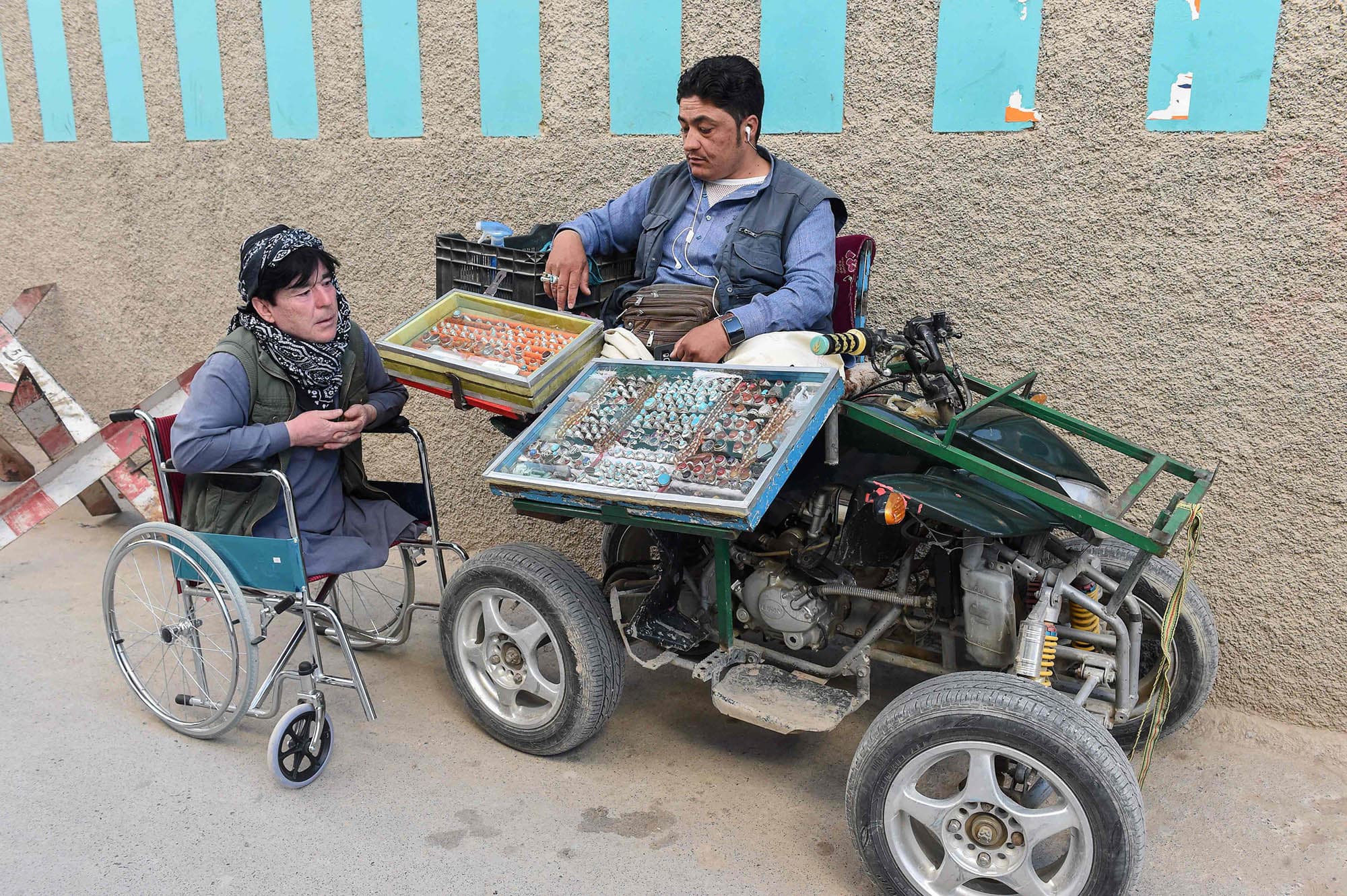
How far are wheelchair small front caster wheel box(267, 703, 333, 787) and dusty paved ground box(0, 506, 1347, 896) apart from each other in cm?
7

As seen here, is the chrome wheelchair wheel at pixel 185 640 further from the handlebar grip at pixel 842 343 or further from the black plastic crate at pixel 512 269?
the handlebar grip at pixel 842 343

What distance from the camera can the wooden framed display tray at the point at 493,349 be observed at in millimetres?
3102

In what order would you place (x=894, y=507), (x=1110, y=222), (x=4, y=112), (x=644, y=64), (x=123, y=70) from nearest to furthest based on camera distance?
(x=894, y=507) → (x=1110, y=222) → (x=644, y=64) → (x=123, y=70) → (x=4, y=112)

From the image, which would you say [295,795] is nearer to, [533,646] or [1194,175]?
[533,646]

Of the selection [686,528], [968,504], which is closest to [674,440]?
[686,528]

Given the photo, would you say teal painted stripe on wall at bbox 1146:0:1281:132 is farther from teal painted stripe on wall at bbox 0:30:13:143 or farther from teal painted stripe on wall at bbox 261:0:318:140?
teal painted stripe on wall at bbox 0:30:13:143

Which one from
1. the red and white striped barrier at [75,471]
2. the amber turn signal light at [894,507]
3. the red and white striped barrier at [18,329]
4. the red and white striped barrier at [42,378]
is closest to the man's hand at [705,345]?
the amber turn signal light at [894,507]

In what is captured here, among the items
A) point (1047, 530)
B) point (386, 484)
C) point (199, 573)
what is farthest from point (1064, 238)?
point (199, 573)

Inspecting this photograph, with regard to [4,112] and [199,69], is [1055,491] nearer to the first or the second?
[199,69]

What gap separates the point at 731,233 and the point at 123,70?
14.1ft

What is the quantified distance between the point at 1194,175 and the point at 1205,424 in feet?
2.78

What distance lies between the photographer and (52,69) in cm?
600

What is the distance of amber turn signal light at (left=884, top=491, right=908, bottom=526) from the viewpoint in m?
2.56

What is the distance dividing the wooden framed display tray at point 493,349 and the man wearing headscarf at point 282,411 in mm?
227
